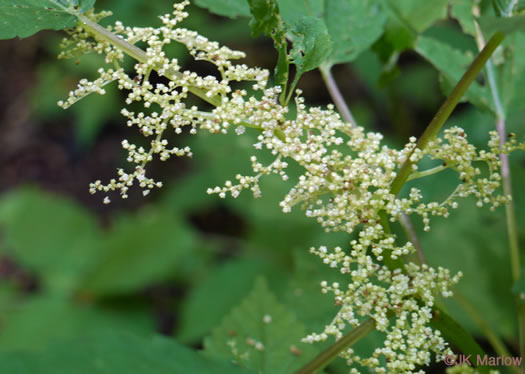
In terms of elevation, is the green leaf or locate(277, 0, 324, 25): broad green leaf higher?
locate(277, 0, 324, 25): broad green leaf

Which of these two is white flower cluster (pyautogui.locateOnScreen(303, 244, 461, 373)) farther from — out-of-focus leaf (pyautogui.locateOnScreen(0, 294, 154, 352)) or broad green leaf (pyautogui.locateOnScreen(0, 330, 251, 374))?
out-of-focus leaf (pyautogui.locateOnScreen(0, 294, 154, 352))

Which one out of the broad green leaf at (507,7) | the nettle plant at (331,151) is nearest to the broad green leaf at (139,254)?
the nettle plant at (331,151)

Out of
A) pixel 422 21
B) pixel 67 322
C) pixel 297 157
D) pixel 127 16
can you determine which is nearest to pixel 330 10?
pixel 422 21

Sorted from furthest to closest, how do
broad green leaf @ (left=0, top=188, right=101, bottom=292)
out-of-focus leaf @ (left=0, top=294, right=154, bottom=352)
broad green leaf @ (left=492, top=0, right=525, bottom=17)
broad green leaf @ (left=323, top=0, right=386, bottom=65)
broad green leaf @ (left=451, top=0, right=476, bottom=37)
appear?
1. broad green leaf @ (left=0, top=188, right=101, bottom=292)
2. out-of-focus leaf @ (left=0, top=294, right=154, bottom=352)
3. broad green leaf @ (left=451, top=0, right=476, bottom=37)
4. broad green leaf @ (left=323, top=0, right=386, bottom=65)
5. broad green leaf @ (left=492, top=0, right=525, bottom=17)

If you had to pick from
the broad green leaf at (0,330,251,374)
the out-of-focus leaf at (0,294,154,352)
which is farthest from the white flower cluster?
the out-of-focus leaf at (0,294,154,352)

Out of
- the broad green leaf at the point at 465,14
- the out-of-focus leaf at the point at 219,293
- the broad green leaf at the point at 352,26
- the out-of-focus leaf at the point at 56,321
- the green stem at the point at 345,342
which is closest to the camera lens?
the green stem at the point at 345,342

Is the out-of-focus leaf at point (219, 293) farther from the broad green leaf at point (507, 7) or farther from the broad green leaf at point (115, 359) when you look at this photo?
the broad green leaf at point (507, 7)

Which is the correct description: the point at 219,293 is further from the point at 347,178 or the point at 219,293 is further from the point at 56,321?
the point at 347,178

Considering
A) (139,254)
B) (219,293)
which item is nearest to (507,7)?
(219,293)
